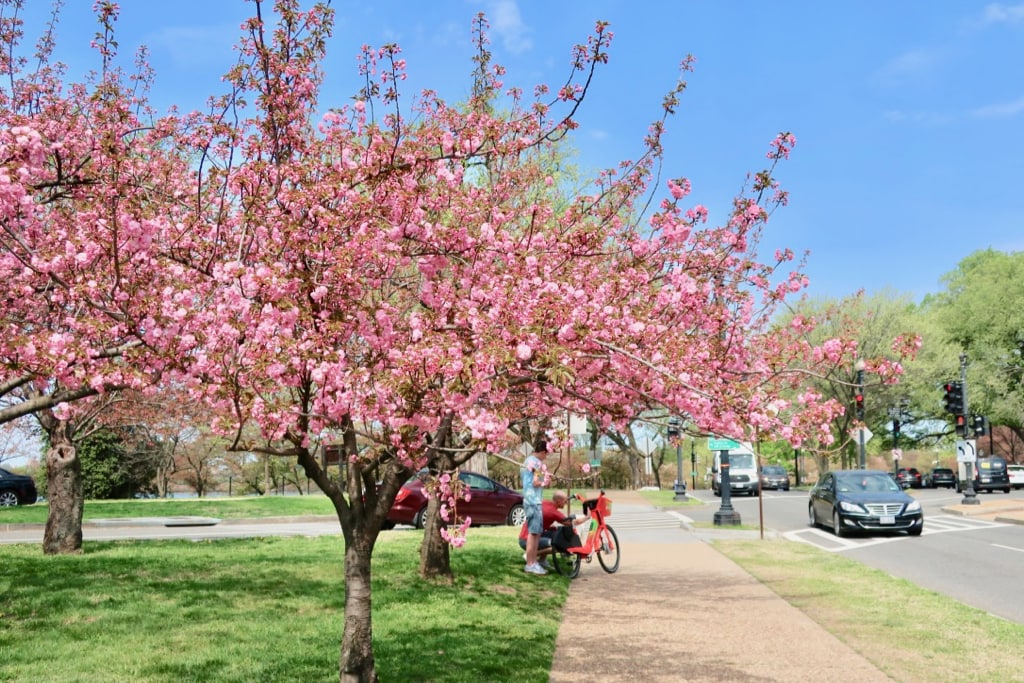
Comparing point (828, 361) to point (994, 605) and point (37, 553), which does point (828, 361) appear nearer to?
point (994, 605)

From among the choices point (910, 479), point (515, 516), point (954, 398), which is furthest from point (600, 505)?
point (910, 479)

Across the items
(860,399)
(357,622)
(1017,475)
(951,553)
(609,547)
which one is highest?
(860,399)

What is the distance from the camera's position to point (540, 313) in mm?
5715

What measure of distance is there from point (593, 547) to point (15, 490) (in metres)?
24.1

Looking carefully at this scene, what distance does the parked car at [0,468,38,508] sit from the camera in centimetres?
2869

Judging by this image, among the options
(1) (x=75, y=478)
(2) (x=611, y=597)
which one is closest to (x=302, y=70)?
(2) (x=611, y=597)

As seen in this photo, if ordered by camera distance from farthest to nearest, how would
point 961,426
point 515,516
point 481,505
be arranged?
point 961,426
point 515,516
point 481,505

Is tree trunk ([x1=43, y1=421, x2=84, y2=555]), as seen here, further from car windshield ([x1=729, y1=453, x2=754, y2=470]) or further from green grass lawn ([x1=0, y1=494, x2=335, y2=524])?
car windshield ([x1=729, y1=453, x2=754, y2=470])

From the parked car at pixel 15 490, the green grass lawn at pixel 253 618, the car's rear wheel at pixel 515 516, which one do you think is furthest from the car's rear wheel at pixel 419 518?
the parked car at pixel 15 490

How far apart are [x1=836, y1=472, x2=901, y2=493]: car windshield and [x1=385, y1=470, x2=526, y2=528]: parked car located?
776 centimetres

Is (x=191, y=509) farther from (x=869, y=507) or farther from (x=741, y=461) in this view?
(x=741, y=461)

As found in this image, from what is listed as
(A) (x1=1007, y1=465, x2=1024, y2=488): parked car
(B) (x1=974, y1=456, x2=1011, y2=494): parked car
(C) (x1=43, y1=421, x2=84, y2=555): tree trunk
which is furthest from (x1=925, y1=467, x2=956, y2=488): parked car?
(C) (x1=43, y1=421, x2=84, y2=555): tree trunk

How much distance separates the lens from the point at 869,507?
19.1m

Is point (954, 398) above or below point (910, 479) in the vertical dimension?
above
